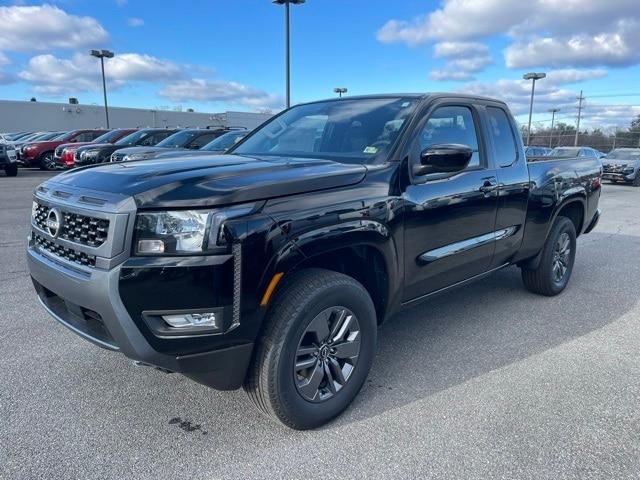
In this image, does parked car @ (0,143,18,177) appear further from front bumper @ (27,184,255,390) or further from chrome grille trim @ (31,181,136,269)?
front bumper @ (27,184,255,390)

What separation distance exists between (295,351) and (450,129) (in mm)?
2166

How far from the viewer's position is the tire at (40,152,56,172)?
20875 mm

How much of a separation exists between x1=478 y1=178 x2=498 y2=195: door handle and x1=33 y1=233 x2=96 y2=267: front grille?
2.76 metres

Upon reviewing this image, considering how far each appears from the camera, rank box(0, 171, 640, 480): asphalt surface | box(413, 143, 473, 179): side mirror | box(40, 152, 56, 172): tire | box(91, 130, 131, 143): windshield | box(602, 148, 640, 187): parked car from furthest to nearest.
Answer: box(602, 148, 640, 187): parked car < box(40, 152, 56, 172): tire < box(91, 130, 131, 143): windshield < box(413, 143, 473, 179): side mirror < box(0, 171, 640, 480): asphalt surface

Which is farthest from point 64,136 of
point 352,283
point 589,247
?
point 352,283

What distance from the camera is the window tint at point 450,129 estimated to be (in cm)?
357

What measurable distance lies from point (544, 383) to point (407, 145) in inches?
72.3

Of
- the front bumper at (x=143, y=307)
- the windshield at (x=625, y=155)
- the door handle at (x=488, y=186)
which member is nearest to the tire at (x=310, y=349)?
the front bumper at (x=143, y=307)

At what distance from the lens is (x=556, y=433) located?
2.82 metres

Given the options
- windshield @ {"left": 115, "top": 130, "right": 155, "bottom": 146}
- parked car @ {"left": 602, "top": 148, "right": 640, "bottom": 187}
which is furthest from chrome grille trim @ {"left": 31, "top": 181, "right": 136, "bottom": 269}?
parked car @ {"left": 602, "top": 148, "right": 640, "bottom": 187}

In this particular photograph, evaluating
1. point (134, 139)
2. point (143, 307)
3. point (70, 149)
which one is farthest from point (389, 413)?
point (70, 149)

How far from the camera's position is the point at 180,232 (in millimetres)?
2346

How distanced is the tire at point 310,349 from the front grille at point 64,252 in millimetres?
917

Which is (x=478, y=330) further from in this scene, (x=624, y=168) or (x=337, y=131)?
(x=624, y=168)
